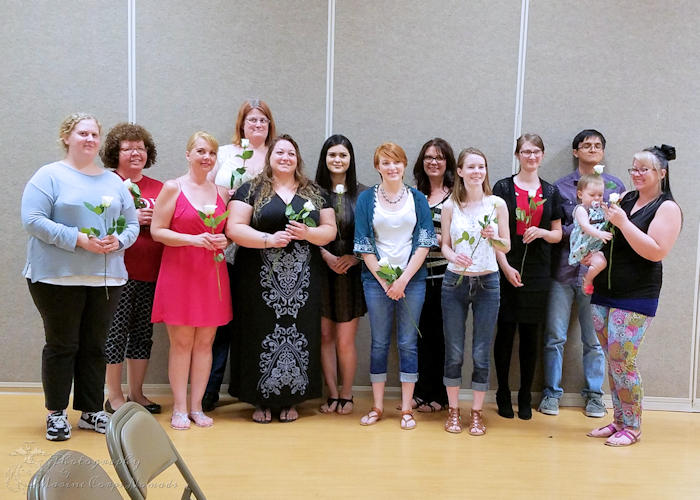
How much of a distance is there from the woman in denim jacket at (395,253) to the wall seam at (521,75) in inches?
45.0

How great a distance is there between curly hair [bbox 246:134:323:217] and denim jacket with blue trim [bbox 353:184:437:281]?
278 mm

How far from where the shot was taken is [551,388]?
4.29m

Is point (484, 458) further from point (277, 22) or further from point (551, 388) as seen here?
point (277, 22)

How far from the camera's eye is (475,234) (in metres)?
3.73

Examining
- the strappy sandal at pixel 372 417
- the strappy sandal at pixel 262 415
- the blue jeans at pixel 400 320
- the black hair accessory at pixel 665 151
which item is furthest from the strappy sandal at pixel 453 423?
the black hair accessory at pixel 665 151

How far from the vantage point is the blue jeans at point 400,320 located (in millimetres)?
3807

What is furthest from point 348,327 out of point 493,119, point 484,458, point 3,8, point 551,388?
point 3,8

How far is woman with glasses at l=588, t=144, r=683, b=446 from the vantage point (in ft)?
11.0

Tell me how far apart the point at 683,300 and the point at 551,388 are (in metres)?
1.21

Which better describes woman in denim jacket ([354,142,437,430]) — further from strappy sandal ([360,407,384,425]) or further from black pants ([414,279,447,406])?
black pants ([414,279,447,406])

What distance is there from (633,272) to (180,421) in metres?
2.83

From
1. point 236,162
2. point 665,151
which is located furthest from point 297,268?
point 665,151

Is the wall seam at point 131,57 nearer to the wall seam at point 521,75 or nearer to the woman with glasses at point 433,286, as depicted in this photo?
the woman with glasses at point 433,286

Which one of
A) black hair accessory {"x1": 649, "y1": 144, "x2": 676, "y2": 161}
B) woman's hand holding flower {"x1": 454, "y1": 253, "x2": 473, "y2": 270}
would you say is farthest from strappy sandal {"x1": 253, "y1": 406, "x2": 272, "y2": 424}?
black hair accessory {"x1": 649, "y1": 144, "x2": 676, "y2": 161}
